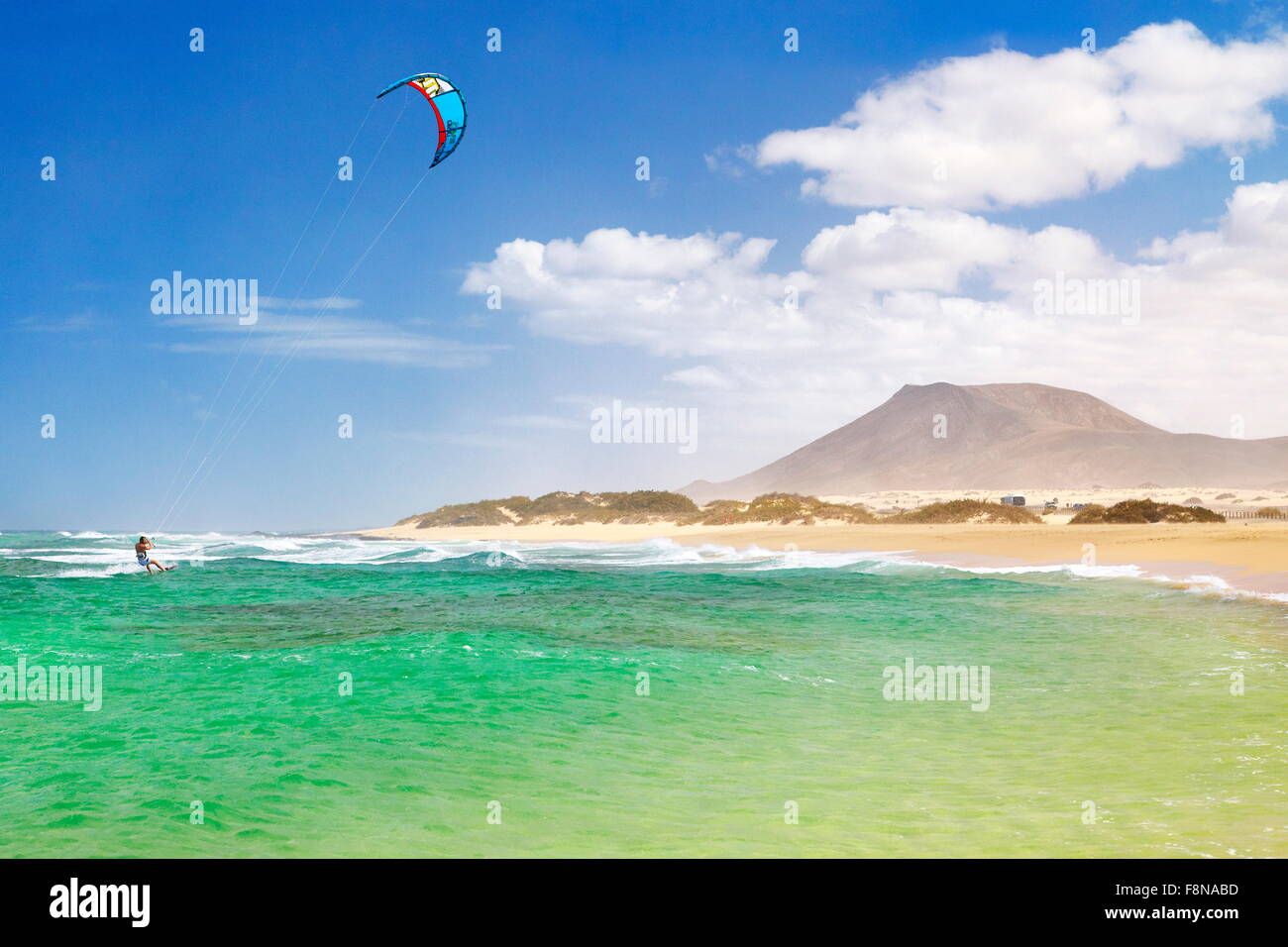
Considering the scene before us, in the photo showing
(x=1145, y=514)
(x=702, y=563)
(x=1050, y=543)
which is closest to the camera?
(x=1050, y=543)

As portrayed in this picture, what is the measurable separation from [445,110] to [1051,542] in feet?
102

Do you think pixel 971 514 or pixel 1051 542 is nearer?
pixel 1051 542

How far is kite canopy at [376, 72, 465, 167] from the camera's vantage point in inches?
→ 794

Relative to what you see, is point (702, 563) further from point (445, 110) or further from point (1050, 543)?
point (445, 110)

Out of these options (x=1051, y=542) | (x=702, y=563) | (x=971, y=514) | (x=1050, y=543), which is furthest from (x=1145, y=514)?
(x=702, y=563)

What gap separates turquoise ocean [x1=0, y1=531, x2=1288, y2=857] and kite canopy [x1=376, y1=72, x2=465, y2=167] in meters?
11.7

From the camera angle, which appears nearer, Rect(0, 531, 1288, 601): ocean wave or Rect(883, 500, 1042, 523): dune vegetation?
Rect(0, 531, 1288, 601): ocean wave

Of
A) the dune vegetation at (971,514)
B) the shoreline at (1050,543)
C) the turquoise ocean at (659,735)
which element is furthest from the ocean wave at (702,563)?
the dune vegetation at (971,514)

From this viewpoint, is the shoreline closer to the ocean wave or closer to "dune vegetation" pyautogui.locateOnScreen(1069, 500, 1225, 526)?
the ocean wave

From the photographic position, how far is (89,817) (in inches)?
249

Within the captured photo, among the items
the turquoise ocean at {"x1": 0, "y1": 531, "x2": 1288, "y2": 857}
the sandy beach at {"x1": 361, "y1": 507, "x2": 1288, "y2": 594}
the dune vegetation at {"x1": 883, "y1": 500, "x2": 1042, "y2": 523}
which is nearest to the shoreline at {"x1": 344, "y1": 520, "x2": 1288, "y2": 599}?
the sandy beach at {"x1": 361, "y1": 507, "x2": 1288, "y2": 594}

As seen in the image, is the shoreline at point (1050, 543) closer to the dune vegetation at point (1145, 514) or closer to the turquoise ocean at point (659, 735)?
the dune vegetation at point (1145, 514)

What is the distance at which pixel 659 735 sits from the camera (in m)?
8.77
